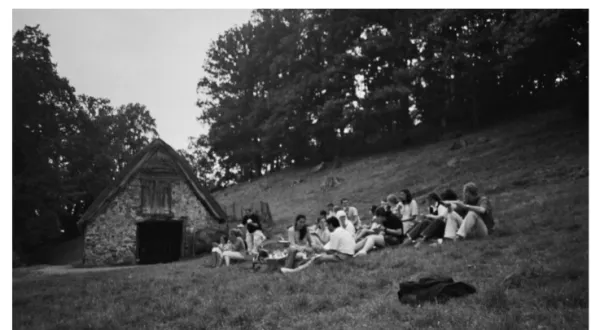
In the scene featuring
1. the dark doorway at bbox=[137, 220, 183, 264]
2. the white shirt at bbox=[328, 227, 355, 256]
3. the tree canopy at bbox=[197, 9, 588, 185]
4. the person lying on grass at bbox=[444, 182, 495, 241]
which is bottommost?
the dark doorway at bbox=[137, 220, 183, 264]

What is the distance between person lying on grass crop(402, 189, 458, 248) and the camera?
962cm

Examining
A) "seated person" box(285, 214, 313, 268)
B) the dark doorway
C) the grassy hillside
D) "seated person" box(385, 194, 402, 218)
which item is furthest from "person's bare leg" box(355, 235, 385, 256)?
the dark doorway

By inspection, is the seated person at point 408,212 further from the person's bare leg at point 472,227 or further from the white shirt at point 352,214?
the white shirt at point 352,214

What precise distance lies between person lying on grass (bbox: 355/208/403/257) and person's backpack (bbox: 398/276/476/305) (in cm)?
380

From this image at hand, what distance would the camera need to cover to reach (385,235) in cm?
1040

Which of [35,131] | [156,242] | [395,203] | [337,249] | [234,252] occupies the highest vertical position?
[35,131]

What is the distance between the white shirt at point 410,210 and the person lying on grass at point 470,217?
1.80 metres

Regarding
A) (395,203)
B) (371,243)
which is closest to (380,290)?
(371,243)

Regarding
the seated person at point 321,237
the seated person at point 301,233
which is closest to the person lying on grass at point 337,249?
the seated person at point 321,237

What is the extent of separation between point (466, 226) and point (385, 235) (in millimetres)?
1997

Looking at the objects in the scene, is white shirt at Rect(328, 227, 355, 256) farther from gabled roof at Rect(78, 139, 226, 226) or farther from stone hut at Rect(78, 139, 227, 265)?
gabled roof at Rect(78, 139, 226, 226)

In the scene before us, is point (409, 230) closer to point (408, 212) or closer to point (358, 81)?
point (408, 212)

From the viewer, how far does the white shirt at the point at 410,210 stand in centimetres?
1134
